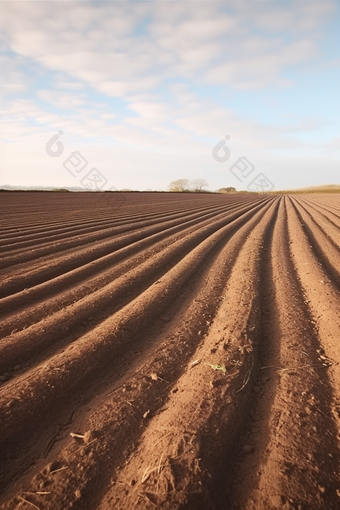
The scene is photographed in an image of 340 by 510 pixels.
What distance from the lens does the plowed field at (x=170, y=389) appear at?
4.64 feet

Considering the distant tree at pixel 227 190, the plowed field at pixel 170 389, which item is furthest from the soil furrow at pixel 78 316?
the distant tree at pixel 227 190

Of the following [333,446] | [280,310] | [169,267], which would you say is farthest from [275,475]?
[169,267]

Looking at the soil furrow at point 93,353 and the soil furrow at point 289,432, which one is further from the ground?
the soil furrow at point 93,353

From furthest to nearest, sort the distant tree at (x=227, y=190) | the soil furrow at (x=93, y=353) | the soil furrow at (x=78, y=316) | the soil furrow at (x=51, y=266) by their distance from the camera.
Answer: the distant tree at (x=227, y=190), the soil furrow at (x=51, y=266), the soil furrow at (x=78, y=316), the soil furrow at (x=93, y=353)

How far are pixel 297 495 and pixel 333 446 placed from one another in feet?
1.30

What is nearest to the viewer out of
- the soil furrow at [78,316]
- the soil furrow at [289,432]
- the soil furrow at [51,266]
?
the soil furrow at [289,432]

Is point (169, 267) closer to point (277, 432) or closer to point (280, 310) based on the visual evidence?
point (280, 310)

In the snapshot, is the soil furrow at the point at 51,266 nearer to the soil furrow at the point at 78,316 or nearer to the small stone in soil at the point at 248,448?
the soil furrow at the point at 78,316

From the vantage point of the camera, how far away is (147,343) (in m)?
2.79

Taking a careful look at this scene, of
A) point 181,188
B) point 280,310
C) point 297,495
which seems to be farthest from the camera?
point 181,188

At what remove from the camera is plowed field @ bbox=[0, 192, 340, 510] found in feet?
4.64

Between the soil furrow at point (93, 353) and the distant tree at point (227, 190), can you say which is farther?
the distant tree at point (227, 190)

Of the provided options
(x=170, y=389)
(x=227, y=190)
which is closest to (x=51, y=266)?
(x=170, y=389)

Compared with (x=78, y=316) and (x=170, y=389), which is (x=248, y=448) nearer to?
(x=170, y=389)
